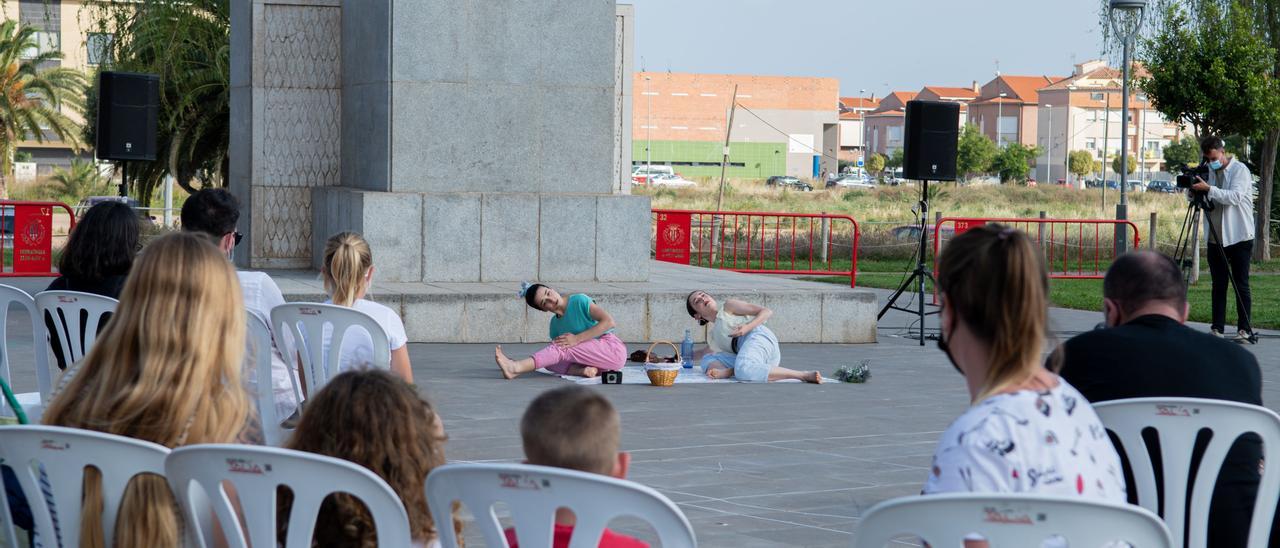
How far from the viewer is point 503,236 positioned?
12133 millimetres

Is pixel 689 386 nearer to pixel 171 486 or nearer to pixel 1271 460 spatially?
pixel 1271 460

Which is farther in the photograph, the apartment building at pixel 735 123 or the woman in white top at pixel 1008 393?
the apartment building at pixel 735 123

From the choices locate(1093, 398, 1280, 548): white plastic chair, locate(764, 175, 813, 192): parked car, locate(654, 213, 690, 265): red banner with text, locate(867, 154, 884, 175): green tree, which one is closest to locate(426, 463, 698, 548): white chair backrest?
locate(1093, 398, 1280, 548): white plastic chair

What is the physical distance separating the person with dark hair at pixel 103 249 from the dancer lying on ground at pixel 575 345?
13.9 feet

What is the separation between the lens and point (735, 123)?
101375mm

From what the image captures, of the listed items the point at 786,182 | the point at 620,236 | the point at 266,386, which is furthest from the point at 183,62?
the point at 786,182

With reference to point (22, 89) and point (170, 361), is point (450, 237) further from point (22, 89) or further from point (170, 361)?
point (22, 89)

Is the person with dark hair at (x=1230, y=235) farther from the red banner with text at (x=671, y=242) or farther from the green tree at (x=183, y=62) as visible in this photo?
the green tree at (x=183, y=62)

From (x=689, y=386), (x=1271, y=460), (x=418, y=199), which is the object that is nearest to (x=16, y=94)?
(x=418, y=199)

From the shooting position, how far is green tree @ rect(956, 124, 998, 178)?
317 feet

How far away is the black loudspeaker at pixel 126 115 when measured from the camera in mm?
14211

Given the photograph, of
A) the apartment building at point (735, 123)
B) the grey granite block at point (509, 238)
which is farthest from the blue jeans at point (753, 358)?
the apartment building at point (735, 123)

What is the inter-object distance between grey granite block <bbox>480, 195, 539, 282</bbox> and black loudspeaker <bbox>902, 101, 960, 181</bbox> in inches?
155

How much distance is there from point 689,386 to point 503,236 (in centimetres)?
328
